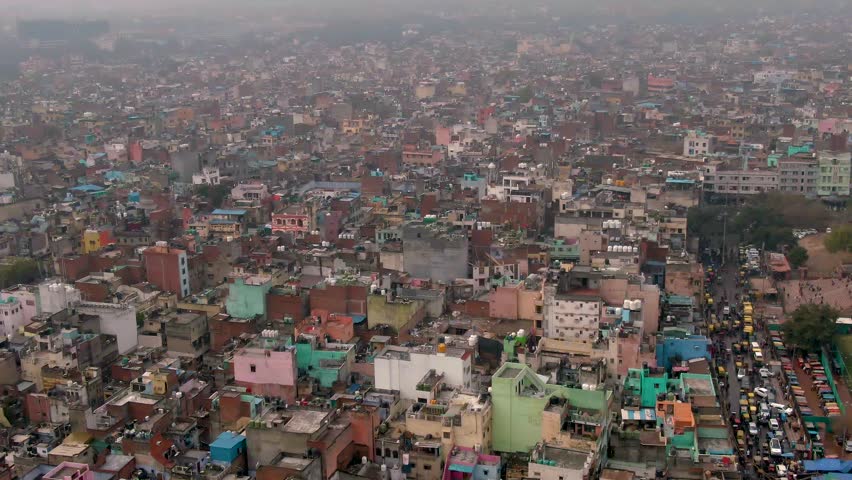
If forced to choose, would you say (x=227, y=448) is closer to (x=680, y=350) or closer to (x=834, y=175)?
(x=680, y=350)

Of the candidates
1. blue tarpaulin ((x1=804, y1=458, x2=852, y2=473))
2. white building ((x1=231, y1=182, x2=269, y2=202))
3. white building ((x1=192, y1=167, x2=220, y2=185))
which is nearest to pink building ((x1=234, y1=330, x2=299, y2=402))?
blue tarpaulin ((x1=804, y1=458, x2=852, y2=473))

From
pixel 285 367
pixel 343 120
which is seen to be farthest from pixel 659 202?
pixel 343 120

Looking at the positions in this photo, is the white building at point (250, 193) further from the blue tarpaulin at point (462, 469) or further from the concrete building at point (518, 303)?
the blue tarpaulin at point (462, 469)

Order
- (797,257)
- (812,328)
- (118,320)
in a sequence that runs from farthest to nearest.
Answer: (797,257) < (812,328) < (118,320)

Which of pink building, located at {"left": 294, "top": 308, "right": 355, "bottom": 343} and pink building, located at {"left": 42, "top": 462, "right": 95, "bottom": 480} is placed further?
pink building, located at {"left": 294, "top": 308, "right": 355, "bottom": 343}

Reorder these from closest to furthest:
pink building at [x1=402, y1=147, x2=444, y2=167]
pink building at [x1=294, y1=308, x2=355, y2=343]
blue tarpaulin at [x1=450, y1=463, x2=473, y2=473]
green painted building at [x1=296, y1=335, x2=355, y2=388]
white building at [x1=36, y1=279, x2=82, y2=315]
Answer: blue tarpaulin at [x1=450, y1=463, x2=473, y2=473] → green painted building at [x1=296, y1=335, x2=355, y2=388] → pink building at [x1=294, y1=308, x2=355, y2=343] → white building at [x1=36, y1=279, x2=82, y2=315] → pink building at [x1=402, y1=147, x2=444, y2=167]

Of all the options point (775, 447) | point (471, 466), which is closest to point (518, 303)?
point (775, 447)

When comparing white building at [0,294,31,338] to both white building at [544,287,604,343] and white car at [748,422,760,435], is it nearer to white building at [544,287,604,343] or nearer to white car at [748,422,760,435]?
white building at [544,287,604,343]

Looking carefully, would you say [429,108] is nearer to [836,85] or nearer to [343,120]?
[343,120]
